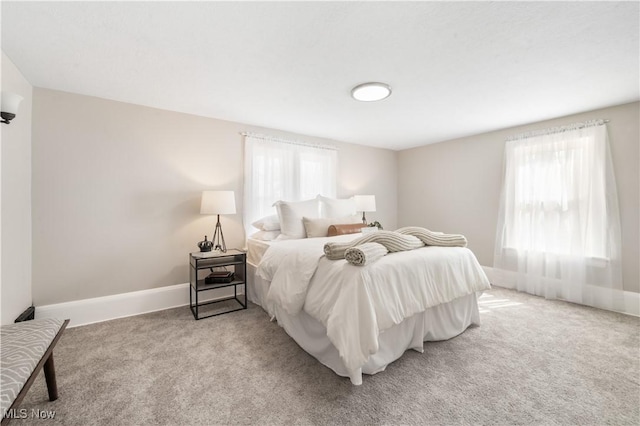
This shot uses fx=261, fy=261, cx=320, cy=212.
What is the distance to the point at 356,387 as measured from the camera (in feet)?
5.51

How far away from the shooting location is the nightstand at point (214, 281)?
111 inches

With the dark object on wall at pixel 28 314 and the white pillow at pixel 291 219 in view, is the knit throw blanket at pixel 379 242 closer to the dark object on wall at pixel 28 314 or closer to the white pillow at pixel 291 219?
the white pillow at pixel 291 219

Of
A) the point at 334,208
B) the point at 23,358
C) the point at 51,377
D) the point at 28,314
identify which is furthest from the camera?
the point at 334,208

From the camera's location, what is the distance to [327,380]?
1753 millimetres

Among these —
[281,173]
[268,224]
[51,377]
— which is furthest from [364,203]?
[51,377]

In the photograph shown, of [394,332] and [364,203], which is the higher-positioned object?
[364,203]

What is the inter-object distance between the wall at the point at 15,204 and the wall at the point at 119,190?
0.12 meters

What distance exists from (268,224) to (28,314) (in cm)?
231

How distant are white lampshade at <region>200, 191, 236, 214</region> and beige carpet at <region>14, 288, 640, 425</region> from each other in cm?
121

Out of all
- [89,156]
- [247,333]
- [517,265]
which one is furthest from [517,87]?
[89,156]

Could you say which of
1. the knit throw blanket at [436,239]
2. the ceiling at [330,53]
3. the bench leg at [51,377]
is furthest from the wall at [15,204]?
the knit throw blanket at [436,239]

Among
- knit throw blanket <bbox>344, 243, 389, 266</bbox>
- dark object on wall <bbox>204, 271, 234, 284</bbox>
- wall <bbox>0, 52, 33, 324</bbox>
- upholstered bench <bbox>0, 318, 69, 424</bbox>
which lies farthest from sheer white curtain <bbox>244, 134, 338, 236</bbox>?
upholstered bench <bbox>0, 318, 69, 424</bbox>

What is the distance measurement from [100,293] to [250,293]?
154cm

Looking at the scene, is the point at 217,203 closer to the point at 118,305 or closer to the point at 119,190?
the point at 119,190
